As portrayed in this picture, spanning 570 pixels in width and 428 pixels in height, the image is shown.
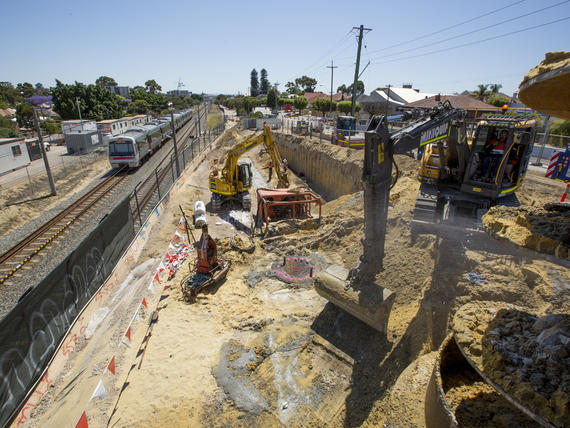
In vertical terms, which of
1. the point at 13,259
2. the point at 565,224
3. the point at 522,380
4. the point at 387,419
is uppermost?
the point at 565,224

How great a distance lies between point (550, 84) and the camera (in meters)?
2.38

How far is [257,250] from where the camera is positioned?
12.2m

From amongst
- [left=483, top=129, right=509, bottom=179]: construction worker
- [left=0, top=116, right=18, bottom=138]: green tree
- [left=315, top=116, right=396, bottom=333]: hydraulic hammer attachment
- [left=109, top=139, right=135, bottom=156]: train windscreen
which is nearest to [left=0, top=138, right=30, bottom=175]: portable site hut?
[left=109, top=139, right=135, bottom=156]: train windscreen

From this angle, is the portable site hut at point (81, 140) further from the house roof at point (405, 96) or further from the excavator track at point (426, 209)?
the house roof at point (405, 96)

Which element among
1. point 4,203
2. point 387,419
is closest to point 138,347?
point 387,419

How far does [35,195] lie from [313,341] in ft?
68.8

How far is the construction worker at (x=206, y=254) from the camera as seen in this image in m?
9.43

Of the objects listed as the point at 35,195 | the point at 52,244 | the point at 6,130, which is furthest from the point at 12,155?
the point at 6,130

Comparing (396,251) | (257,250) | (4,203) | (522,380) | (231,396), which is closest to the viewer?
(522,380)

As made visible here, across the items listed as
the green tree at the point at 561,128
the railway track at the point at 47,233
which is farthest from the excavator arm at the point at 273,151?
the green tree at the point at 561,128

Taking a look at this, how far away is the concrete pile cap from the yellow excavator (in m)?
14.7

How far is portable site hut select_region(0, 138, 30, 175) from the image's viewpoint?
74.8 ft

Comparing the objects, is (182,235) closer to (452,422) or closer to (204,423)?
(204,423)

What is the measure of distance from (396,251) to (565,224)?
6.54m
